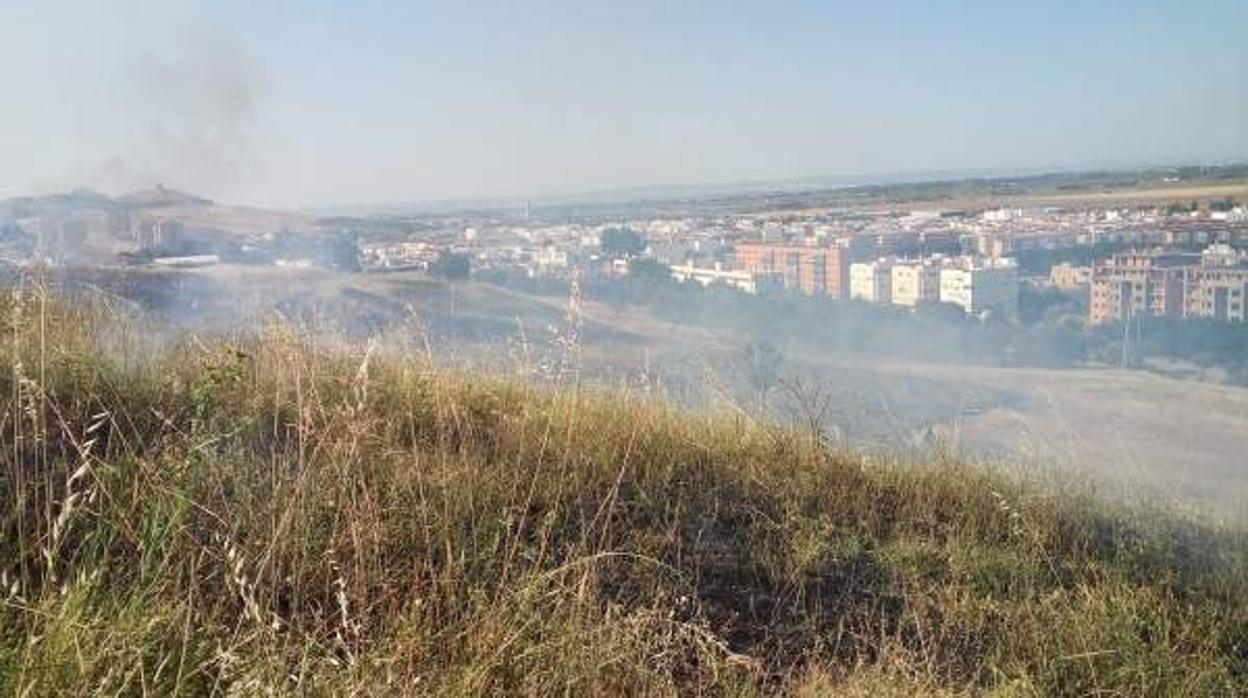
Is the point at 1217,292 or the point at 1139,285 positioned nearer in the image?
the point at 1217,292

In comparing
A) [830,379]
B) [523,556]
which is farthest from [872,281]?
[523,556]

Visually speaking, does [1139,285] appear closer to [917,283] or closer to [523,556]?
[917,283]

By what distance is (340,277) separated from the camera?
11141mm

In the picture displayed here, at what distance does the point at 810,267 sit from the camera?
12289mm

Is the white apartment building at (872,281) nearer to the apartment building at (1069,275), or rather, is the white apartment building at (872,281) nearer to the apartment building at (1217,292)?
the apartment building at (1069,275)

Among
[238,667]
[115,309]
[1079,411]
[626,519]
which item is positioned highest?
[115,309]

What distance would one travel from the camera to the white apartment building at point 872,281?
11.8 meters

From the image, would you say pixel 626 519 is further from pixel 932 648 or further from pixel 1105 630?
pixel 1105 630

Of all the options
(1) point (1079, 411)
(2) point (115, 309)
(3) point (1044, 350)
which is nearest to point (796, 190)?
(3) point (1044, 350)

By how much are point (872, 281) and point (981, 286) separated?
52.8 inches

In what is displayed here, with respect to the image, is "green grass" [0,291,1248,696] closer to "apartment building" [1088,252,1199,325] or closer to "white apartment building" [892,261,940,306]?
"apartment building" [1088,252,1199,325]

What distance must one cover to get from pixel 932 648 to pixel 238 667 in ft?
6.47

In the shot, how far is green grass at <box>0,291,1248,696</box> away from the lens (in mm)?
2285

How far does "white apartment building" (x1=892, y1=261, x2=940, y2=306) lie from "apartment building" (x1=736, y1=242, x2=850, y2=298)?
695mm
